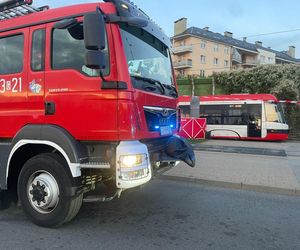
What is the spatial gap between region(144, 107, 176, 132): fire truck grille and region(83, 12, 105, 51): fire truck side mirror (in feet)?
3.59

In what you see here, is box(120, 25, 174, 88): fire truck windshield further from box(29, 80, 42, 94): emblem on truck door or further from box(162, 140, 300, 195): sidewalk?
box(162, 140, 300, 195): sidewalk

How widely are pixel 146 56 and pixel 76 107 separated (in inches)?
51.9

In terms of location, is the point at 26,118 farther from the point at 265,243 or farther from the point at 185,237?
the point at 265,243

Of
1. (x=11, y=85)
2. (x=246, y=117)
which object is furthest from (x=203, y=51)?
(x=11, y=85)

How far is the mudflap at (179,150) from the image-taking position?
6.08m

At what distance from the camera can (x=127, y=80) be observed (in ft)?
16.4

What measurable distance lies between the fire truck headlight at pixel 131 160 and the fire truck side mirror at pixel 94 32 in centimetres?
135

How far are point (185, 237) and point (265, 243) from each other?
980 mm

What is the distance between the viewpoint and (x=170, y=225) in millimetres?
5531

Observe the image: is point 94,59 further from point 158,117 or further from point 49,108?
point 158,117

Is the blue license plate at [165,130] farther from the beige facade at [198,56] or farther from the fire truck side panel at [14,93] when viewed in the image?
the beige facade at [198,56]

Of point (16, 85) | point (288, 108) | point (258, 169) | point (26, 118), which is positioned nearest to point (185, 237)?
point (26, 118)

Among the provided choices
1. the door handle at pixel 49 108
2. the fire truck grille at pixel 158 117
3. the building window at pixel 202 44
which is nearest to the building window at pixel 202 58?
the building window at pixel 202 44

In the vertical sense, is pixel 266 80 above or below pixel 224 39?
below
